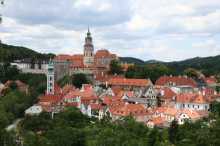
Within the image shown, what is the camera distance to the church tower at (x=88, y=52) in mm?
84875

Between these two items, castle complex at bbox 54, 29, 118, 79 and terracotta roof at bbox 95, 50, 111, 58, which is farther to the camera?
terracotta roof at bbox 95, 50, 111, 58

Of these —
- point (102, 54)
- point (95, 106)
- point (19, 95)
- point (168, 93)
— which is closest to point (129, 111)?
point (95, 106)

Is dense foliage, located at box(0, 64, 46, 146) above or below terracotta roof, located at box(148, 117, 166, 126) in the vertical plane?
above

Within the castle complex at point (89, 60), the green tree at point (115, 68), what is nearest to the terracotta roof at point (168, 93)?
the green tree at point (115, 68)

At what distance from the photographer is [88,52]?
8569 cm

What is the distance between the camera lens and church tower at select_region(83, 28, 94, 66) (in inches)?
3342

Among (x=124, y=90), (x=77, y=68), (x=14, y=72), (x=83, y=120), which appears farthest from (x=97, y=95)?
(x=14, y=72)

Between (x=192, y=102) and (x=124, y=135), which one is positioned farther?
(x=192, y=102)

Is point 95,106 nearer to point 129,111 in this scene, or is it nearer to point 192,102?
point 129,111

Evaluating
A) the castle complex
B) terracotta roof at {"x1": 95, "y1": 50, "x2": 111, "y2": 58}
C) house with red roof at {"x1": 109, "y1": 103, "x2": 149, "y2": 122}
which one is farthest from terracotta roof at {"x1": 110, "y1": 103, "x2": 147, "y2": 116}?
terracotta roof at {"x1": 95, "y1": 50, "x2": 111, "y2": 58}

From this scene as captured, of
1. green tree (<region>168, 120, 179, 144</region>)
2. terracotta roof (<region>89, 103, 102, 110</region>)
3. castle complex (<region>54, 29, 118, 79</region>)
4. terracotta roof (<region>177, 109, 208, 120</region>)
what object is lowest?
green tree (<region>168, 120, 179, 144</region>)

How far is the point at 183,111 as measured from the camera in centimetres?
5056

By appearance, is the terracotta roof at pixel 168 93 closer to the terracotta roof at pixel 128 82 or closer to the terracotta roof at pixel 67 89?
the terracotta roof at pixel 128 82

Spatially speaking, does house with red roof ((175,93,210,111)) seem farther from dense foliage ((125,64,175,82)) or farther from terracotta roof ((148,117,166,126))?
dense foliage ((125,64,175,82))
